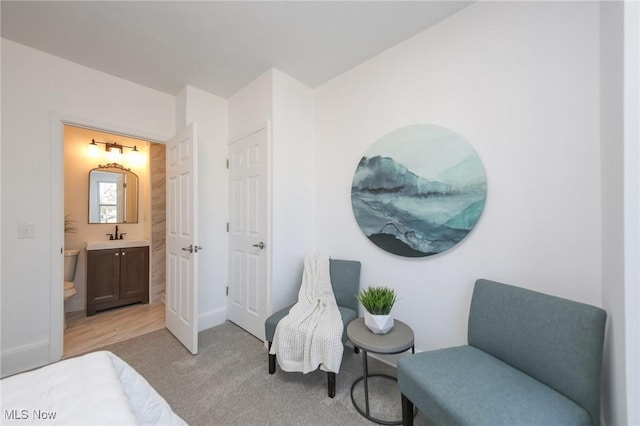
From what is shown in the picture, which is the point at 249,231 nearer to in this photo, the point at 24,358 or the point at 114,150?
the point at 24,358

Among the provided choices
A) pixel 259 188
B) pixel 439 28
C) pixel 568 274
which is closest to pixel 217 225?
pixel 259 188

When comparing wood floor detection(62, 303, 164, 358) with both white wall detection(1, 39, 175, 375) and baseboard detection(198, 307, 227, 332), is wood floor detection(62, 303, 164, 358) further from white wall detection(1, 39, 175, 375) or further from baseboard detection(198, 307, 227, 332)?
baseboard detection(198, 307, 227, 332)

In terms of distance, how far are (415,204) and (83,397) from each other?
189 centimetres

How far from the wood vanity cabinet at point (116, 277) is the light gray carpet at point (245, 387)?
43.5 inches

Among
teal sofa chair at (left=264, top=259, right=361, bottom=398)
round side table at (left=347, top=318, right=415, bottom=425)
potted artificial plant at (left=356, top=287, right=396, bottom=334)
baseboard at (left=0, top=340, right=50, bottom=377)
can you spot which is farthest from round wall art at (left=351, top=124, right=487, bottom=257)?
baseboard at (left=0, top=340, right=50, bottom=377)

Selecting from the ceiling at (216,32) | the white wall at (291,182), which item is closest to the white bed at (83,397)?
the white wall at (291,182)

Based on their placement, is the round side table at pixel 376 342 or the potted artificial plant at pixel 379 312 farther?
the potted artificial plant at pixel 379 312

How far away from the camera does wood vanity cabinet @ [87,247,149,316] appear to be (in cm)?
295

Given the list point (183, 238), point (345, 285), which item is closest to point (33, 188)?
point (183, 238)

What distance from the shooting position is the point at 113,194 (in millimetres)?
3432

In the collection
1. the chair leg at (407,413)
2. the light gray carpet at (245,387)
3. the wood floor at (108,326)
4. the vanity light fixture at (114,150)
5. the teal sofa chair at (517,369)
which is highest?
the vanity light fixture at (114,150)

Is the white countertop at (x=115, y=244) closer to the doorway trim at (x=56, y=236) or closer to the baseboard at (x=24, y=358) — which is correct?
the doorway trim at (x=56, y=236)

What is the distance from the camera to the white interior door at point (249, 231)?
231 cm

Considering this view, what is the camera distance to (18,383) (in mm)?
863
